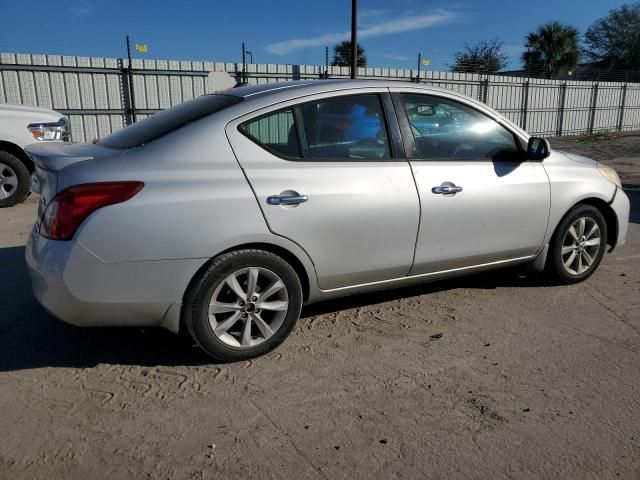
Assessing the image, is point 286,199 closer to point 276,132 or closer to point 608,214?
point 276,132

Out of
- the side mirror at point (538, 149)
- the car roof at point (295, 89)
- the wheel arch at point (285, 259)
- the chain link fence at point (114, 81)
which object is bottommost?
the wheel arch at point (285, 259)

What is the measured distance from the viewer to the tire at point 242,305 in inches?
118

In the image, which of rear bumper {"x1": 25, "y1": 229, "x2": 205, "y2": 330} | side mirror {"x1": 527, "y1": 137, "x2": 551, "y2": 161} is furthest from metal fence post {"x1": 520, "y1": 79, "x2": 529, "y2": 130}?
rear bumper {"x1": 25, "y1": 229, "x2": 205, "y2": 330}

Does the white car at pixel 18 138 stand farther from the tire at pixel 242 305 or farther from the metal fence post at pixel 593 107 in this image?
the metal fence post at pixel 593 107

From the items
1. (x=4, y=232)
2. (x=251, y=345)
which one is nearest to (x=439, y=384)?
(x=251, y=345)

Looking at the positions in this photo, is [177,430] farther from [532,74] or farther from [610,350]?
[532,74]

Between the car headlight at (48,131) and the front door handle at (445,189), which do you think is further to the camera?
the car headlight at (48,131)

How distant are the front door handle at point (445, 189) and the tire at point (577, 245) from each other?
1.14m

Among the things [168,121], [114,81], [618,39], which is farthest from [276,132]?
[618,39]

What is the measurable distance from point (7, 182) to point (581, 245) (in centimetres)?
722

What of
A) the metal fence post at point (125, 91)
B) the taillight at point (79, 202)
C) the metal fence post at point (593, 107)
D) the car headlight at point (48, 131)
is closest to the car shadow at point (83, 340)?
the taillight at point (79, 202)

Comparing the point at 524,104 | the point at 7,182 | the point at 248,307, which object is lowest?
the point at 248,307

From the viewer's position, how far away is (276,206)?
3090 mm

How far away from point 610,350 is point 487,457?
1.49 meters
